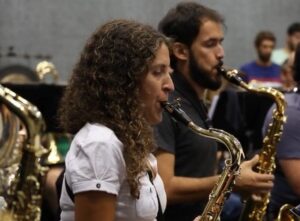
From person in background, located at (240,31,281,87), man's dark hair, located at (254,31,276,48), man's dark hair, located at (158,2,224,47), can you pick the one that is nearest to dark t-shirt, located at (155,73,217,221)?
man's dark hair, located at (158,2,224,47)

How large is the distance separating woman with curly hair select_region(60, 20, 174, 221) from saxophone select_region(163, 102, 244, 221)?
0.29m

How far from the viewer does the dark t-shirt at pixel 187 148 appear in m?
3.02

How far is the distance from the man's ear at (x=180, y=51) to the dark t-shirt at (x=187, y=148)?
0.14m

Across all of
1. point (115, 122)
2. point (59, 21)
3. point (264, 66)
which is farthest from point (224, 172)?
point (59, 21)

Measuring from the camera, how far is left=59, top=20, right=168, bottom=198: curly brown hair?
2383 mm

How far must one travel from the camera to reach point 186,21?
330 cm

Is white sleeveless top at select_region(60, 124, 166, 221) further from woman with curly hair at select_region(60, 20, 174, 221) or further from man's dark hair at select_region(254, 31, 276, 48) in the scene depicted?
man's dark hair at select_region(254, 31, 276, 48)

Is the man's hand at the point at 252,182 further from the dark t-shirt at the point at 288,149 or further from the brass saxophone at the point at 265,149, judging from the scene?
the dark t-shirt at the point at 288,149

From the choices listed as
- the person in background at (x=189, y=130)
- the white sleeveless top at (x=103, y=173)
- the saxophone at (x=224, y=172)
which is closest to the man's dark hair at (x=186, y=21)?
the person in background at (x=189, y=130)

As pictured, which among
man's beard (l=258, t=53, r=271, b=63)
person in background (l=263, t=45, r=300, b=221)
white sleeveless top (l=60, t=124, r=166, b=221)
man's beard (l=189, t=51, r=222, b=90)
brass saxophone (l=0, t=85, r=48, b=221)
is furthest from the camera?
man's beard (l=258, t=53, r=271, b=63)

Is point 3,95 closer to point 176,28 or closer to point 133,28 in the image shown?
point 133,28

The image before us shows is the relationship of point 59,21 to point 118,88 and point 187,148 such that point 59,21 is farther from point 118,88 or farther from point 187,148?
point 118,88

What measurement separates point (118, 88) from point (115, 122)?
0.34 ft

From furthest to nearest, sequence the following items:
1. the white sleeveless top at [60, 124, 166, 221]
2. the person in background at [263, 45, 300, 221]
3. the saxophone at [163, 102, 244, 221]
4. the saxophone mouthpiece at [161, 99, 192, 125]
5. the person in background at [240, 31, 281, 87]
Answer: the person in background at [240, 31, 281, 87] → the person in background at [263, 45, 300, 221] → the saxophone at [163, 102, 244, 221] → the saxophone mouthpiece at [161, 99, 192, 125] → the white sleeveless top at [60, 124, 166, 221]
